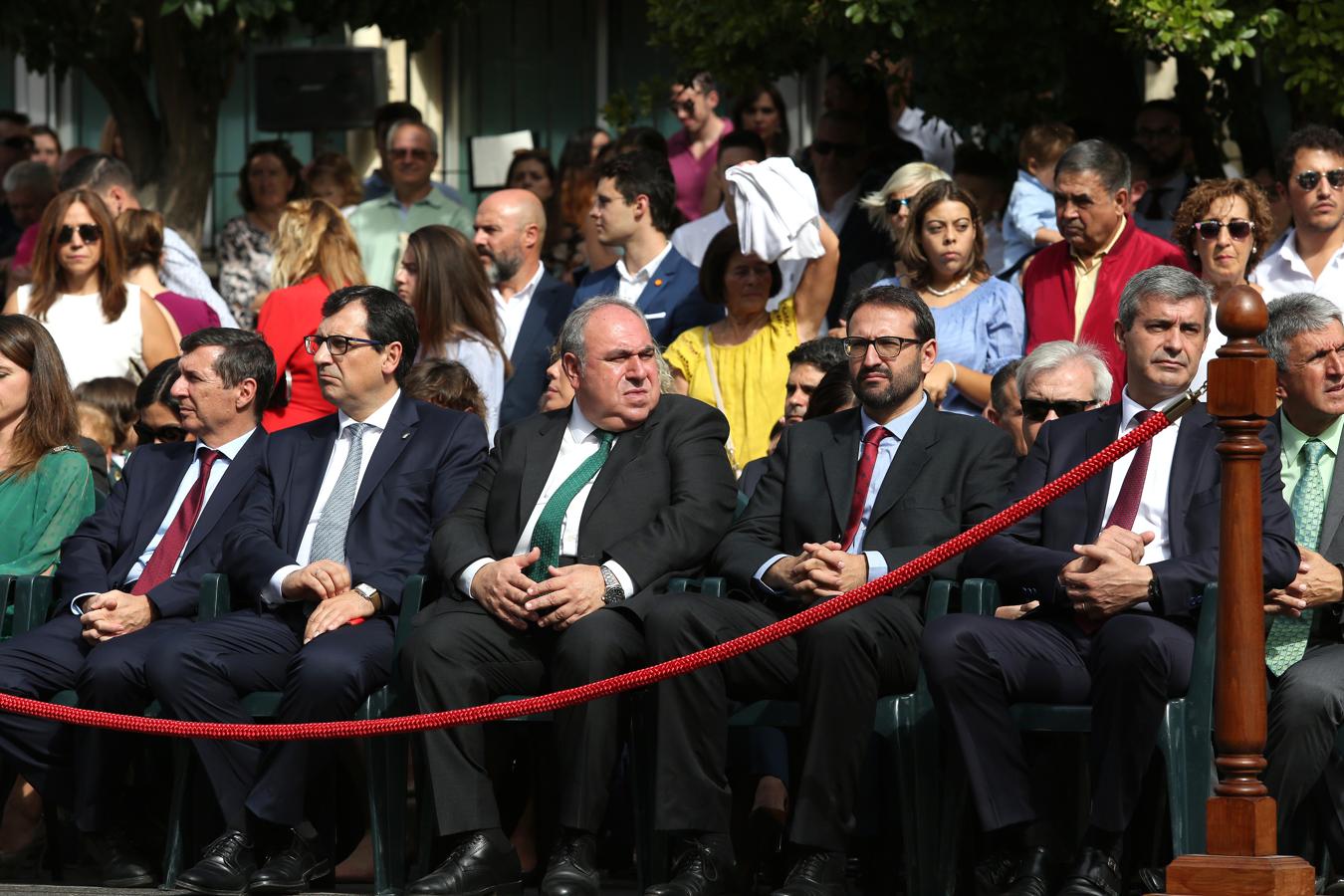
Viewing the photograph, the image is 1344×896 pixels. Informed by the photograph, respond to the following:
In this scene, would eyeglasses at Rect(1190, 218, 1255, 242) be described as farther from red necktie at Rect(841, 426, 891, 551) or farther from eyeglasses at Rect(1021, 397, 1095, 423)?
red necktie at Rect(841, 426, 891, 551)

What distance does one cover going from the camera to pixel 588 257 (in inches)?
439

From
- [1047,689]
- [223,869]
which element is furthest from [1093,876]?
[223,869]

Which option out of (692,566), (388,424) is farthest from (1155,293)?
(388,424)

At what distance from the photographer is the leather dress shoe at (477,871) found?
6.75 meters

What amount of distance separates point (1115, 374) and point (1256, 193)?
98 centimetres

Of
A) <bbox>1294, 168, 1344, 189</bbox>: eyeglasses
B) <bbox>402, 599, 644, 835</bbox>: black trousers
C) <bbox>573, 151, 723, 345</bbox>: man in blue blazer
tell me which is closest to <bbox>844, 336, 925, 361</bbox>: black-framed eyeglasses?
<bbox>402, 599, 644, 835</bbox>: black trousers

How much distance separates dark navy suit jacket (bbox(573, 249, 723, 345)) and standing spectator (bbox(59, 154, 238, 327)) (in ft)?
7.77

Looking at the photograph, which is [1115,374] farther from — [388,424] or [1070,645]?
[388,424]

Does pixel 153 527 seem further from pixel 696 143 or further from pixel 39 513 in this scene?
pixel 696 143

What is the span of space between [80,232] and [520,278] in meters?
2.09

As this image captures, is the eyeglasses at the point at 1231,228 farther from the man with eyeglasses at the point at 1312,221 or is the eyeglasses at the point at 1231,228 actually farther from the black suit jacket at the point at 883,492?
the black suit jacket at the point at 883,492

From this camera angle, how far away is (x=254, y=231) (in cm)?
1281

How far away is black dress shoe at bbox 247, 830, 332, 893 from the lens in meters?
7.14

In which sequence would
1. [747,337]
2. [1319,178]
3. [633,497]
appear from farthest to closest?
[747,337] → [1319,178] → [633,497]
